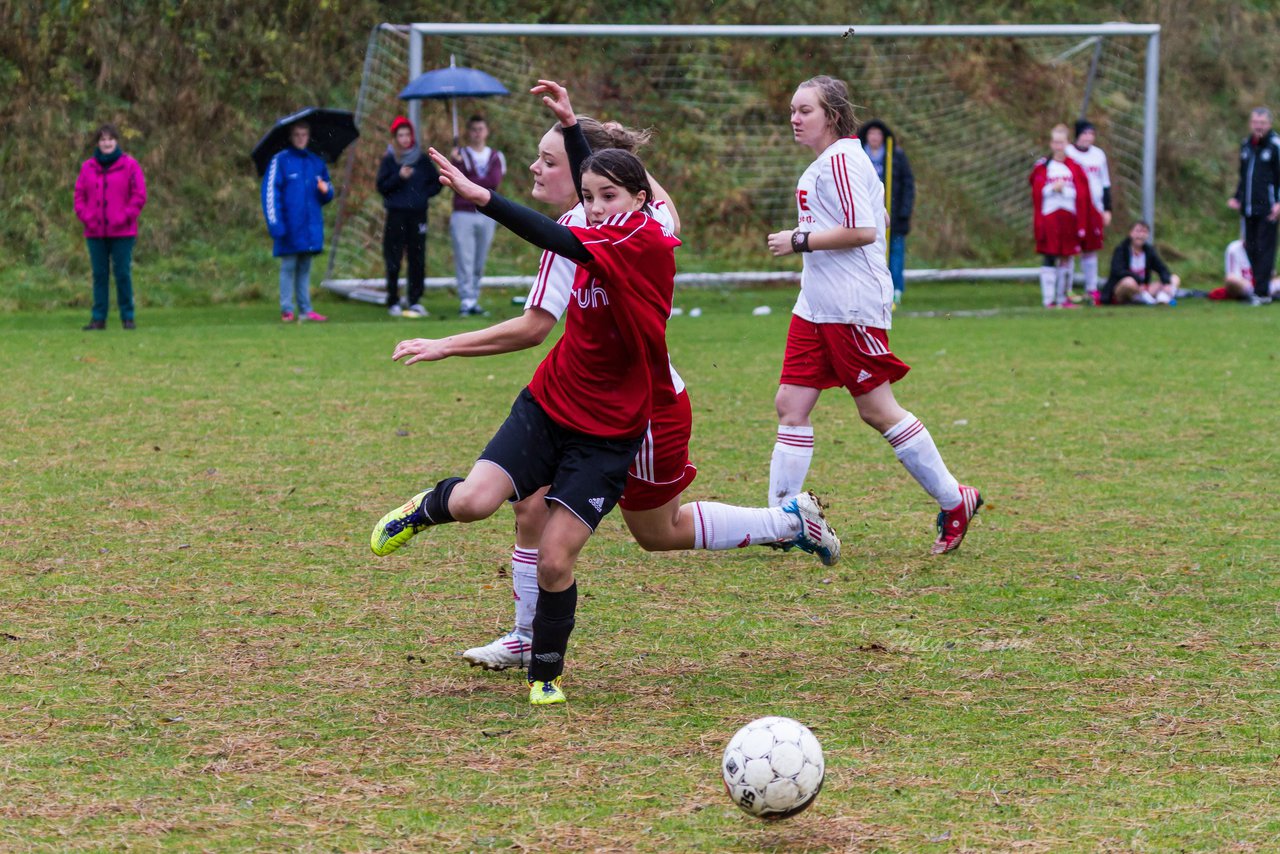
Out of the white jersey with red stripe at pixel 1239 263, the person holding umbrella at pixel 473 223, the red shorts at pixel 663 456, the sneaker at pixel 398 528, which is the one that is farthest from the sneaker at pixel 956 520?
the white jersey with red stripe at pixel 1239 263

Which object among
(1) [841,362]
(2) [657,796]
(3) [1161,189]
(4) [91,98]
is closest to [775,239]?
(1) [841,362]

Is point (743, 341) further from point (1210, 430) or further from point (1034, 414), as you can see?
point (1210, 430)

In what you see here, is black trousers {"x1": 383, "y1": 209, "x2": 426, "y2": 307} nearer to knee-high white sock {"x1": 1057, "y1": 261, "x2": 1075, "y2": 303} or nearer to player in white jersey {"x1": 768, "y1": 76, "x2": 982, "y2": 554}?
knee-high white sock {"x1": 1057, "y1": 261, "x2": 1075, "y2": 303}

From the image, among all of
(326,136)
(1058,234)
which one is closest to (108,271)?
(326,136)

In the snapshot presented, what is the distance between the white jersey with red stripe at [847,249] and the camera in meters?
6.11

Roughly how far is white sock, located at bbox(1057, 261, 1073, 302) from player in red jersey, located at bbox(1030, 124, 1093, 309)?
15 cm

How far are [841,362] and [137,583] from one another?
288 cm

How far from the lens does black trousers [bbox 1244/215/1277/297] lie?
1839 cm

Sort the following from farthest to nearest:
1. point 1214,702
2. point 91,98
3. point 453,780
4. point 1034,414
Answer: point 91,98 < point 1034,414 < point 1214,702 < point 453,780

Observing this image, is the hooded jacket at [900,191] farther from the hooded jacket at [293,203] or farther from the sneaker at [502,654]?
the sneaker at [502,654]

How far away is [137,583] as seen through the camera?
563 centimetres

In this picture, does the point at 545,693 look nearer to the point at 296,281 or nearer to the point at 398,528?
the point at 398,528

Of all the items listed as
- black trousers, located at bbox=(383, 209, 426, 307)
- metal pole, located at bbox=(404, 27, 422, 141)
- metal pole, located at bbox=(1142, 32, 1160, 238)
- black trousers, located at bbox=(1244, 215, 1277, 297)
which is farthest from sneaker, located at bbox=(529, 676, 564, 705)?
metal pole, located at bbox=(1142, 32, 1160, 238)

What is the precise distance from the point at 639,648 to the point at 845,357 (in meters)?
1.82
